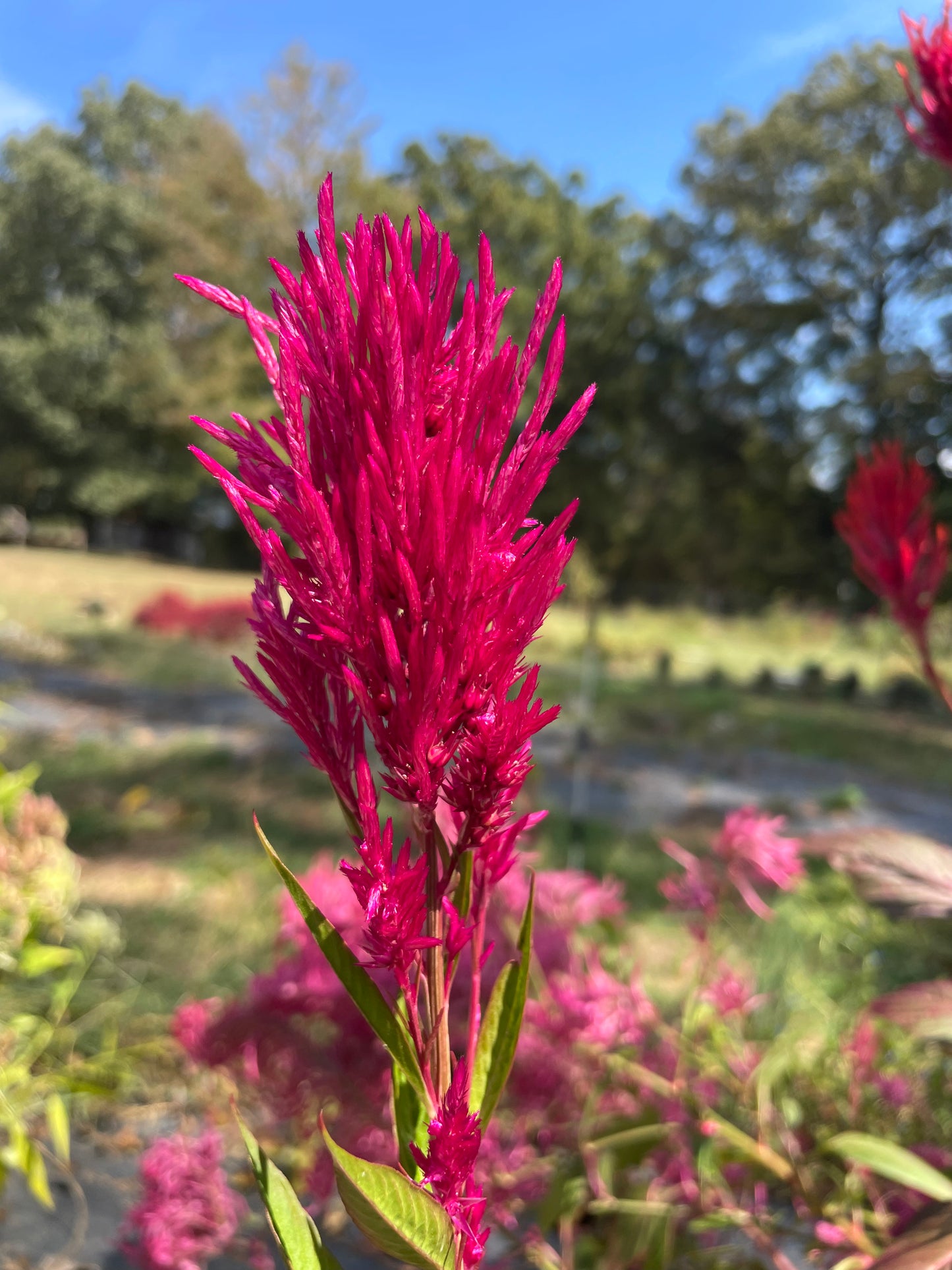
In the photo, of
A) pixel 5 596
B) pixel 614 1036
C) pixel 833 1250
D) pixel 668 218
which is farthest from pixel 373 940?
pixel 5 596

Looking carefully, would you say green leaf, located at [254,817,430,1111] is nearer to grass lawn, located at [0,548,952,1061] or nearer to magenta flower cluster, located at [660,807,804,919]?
magenta flower cluster, located at [660,807,804,919]

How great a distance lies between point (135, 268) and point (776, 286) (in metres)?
15.8

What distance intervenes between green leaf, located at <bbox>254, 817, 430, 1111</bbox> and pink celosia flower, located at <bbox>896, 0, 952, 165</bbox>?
0.80 m

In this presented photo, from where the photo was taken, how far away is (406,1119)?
1.29 feet

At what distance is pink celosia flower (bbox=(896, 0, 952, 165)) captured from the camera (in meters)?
0.71

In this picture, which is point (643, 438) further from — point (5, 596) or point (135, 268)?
point (135, 268)

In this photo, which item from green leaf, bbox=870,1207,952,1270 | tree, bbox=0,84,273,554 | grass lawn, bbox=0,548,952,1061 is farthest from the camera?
tree, bbox=0,84,273,554

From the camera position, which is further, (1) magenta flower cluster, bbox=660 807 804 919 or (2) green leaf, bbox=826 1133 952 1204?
(1) magenta flower cluster, bbox=660 807 804 919

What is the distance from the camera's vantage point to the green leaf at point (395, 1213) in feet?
1.02

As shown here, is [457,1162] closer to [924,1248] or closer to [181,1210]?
[924,1248]

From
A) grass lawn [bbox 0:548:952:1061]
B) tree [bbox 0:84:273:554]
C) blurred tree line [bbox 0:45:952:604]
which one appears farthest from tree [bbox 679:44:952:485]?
tree [bbox 0:84:273:554]

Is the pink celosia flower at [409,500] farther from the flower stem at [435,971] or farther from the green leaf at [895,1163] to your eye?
the green leaf at [895,1163]

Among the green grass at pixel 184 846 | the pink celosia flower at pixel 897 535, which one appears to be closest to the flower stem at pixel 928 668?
the pink celosia flower at pixel 897 535

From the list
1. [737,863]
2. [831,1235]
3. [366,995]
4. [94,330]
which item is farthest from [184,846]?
[94,330]
